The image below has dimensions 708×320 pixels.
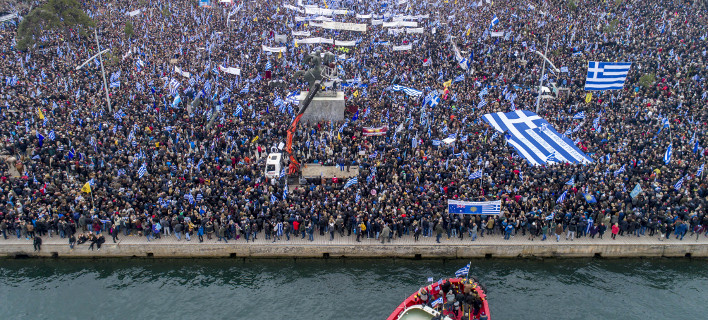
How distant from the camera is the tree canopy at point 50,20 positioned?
44.2 metres

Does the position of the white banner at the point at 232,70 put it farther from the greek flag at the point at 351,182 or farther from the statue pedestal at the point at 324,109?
the greek flag at the point at 351,182

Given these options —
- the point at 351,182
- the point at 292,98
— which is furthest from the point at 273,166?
the point at 292,98

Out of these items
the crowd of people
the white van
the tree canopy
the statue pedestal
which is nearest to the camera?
the crowd of people

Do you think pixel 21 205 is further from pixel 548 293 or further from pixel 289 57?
pixel 289 57

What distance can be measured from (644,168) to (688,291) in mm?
6948

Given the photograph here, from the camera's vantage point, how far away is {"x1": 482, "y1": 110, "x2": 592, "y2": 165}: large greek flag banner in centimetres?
2988

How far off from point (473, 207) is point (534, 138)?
10.8 m

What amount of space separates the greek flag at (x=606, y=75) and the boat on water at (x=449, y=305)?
59.4ft

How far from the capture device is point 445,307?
20.0 meters

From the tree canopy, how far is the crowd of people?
3.99 ft

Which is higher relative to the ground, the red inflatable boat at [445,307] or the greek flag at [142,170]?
the greek flag at [142,170]

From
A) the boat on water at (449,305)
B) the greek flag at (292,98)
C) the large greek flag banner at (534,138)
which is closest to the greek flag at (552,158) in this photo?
the large greek flag banner at (534,138)

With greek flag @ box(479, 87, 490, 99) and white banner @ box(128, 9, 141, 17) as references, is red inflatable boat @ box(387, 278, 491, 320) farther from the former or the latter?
white banner @ box(128, 9, 141, 17)

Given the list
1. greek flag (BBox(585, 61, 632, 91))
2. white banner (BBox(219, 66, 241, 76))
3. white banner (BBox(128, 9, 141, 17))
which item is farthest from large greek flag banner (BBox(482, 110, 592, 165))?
white banner (BBox(128, 9, 141, 17))
